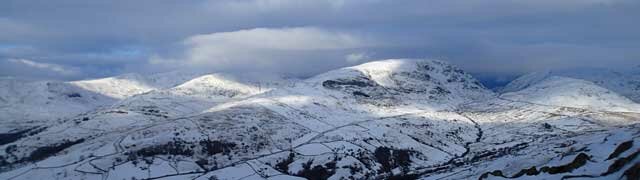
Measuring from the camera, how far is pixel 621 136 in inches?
4884

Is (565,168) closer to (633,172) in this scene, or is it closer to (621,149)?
(621,149)

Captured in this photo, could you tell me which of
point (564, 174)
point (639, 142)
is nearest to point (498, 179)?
point (564, 174)

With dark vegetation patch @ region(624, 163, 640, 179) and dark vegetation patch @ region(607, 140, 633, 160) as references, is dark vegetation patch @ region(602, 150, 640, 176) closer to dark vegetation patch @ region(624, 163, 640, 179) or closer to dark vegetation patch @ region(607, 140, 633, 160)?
dark vegetation patch @ region(624, 163, 640, 179)

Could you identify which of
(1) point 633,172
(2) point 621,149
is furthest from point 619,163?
(2) point 621,149

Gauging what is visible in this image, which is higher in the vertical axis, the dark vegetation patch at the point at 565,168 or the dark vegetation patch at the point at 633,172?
the dark vegetation patch at the point at 633,172

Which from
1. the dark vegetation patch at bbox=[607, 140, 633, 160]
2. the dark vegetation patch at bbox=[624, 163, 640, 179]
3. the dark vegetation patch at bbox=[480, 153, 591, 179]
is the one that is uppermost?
the dark vegetation patch at bbox=[624, 163, 640, 179]

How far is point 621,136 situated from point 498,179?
127 feet

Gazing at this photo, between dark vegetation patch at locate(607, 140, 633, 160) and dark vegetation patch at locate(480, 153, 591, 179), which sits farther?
dark vegetation patch at locate(607, 140, 633, 160)

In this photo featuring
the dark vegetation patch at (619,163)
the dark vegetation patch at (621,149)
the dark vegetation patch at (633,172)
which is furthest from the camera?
the dark vegetation patch at (621,149)

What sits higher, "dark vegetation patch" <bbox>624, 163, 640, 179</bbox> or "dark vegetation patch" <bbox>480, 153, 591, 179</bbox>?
"dark vegetation patch" <bbox>624, 163, 640, 179</bbox>

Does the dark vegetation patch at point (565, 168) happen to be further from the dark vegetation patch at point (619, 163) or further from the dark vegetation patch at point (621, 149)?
the dark vegetation patch at point (619, 163)

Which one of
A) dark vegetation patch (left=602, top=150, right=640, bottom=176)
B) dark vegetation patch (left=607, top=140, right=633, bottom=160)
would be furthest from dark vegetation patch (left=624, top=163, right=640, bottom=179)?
dark vegetation patch (left=607, top=140, right=633, bottom=160)

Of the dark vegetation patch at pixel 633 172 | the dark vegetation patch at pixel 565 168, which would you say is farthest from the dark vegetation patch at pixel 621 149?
the dark vegetation patch at pixel 633 172

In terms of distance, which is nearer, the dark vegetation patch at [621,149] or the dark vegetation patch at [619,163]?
the dark vegetation patch at [619,163]
